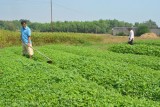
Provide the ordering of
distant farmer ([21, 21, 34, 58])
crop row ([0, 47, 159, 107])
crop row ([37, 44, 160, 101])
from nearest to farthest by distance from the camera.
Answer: crop row ([0, 47, 159, 107]) < crop row ([37, 44, 160, 101]) < distant farmer ([21, 21, 34, 58])

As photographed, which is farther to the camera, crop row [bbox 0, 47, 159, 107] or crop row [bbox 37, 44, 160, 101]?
crop row [bbox 37, 44, 160, 101]

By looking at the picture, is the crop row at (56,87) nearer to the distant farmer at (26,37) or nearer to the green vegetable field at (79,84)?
the green vegetable field at (79,84)

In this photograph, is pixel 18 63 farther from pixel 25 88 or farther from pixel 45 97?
pixel 45 97

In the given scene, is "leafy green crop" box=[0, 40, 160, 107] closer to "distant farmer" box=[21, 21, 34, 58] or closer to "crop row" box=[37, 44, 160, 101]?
"crop row" box=[37, 44, 160, 101]

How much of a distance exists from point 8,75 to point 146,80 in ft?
14.5

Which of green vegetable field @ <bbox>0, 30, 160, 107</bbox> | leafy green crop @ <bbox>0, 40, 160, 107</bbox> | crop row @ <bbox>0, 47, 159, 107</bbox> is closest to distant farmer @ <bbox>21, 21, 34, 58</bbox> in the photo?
green vegetable field @ <bbox>0, 30, 160, 107</bbox>

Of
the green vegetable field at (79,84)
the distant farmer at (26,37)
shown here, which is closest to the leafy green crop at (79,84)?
the green vegetable field at (79,84)

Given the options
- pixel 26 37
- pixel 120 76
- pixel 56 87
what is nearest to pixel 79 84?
pixel 56 87

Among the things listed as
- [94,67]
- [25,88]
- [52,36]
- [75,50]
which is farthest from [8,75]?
[52,36]

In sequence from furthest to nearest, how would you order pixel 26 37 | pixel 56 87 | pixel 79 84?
pixel 26 37 < pixel 79 84 < pixel 56 87

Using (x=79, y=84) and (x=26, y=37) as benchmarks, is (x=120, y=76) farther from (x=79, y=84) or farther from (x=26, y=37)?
(x=26, y=37)

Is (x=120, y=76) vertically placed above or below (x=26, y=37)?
below

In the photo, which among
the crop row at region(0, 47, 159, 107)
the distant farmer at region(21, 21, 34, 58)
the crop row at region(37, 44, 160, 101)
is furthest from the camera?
the distant farmer at region(21, 21, 34, 58)

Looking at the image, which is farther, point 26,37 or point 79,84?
point 26,37
